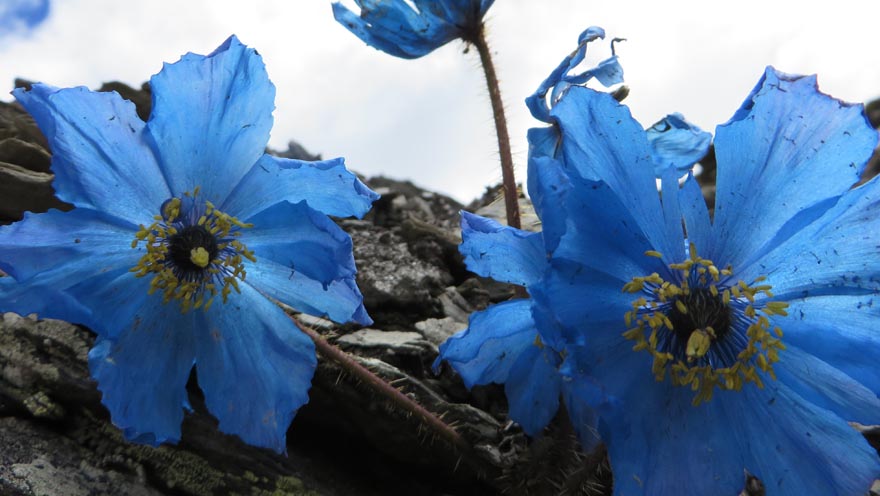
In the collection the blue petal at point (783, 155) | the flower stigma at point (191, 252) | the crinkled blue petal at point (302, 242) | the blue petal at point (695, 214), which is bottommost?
the flower stigma at point (191, 252)

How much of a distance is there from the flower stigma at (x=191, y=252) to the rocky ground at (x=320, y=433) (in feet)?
1.38

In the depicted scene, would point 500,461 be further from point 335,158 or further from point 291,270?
point 335,158

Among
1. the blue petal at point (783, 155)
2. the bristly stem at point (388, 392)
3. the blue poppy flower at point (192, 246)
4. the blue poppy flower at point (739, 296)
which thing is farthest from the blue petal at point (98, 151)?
the blue petal at point (783, 155)

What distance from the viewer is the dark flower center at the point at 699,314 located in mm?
1640

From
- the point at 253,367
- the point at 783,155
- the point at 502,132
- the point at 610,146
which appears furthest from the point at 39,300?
the point at 783,155

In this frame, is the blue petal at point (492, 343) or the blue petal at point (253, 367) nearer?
the blue petal at point (492, 343)

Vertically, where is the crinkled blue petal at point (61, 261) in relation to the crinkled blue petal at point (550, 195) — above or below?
below

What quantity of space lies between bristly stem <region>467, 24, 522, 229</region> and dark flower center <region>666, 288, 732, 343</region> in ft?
2.17

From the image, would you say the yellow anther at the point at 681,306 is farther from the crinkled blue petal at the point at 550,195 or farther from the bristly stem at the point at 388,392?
the bristly stem at the point at 388,392

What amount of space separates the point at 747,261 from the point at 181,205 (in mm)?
1290

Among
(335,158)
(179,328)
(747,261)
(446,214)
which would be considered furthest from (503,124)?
(446,214)

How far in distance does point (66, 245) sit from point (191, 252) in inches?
10.3

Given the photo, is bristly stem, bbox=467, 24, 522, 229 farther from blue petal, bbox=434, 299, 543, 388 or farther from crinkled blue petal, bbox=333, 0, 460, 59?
blue petal, bbox=434, 299, 543, 388

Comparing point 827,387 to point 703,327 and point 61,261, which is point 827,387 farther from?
point 61,261
